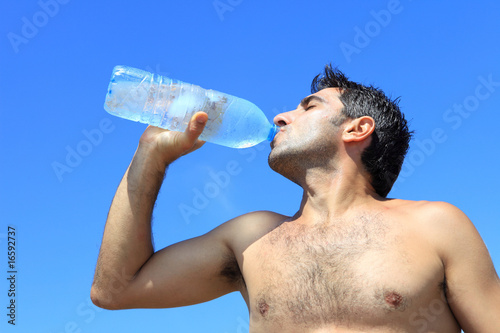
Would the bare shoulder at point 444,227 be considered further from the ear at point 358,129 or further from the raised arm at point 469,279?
the ear at point 358,129

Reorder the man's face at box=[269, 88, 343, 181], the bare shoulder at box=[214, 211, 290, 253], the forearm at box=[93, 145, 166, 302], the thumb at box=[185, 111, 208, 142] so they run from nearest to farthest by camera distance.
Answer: the thumb at box=[185, 111, 208, 142] < the forearm at box=[93, 145, 166, 302] < the bare shoulder at box=[214, 211, 290, 253] < the man's face at box=[269, 88, 343, 181]

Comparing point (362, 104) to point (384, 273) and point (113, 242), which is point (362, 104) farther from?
point (113, 242)

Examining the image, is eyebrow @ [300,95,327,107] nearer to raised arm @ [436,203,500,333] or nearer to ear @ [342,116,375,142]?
ear @ [342,116,375,142]

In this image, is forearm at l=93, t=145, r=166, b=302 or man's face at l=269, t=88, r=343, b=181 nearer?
forearm at l=93, t=145, r=166, b=302

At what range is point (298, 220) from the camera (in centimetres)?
388

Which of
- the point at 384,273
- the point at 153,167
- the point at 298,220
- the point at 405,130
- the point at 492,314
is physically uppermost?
the point at 405,130

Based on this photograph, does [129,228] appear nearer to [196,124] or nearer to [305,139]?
[196,124]

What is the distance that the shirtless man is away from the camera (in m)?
3.15

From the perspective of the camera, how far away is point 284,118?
4.24m

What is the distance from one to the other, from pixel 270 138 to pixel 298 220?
0.85m

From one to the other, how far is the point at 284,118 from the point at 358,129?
2.01ft

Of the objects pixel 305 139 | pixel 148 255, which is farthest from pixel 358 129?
pixel 148 255

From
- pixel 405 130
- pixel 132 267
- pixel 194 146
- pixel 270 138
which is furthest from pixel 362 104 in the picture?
pixel 132 267

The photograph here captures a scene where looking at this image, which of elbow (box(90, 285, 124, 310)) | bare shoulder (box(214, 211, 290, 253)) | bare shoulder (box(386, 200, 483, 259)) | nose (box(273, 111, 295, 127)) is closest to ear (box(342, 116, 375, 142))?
nose (box(273, 111, 295, 127))
